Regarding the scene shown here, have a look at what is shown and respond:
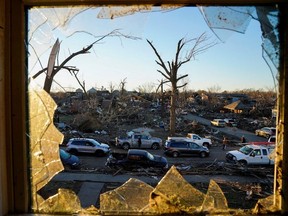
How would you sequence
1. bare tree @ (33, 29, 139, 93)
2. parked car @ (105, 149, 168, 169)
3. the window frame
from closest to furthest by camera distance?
the window frame, bare tree @ (33, 29, 139, 93), parked car @ (105, 149, 168, 169)

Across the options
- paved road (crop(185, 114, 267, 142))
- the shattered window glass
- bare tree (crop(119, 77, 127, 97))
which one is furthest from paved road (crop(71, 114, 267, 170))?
bare tree (crop(119, 77, 127, 97))

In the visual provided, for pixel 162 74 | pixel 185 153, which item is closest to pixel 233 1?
pixel 162 74

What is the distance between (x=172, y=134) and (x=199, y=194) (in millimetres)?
263

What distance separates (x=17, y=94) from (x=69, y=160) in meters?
0.33

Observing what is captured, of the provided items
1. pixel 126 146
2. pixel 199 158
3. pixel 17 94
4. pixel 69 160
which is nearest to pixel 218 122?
pixel 199 158

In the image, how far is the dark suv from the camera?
3.21 ft

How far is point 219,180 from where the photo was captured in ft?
3.08

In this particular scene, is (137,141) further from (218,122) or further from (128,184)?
(218,122)

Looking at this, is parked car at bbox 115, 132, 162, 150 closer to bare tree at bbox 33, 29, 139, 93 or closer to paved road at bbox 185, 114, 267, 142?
paved road at bbox 185, 114, 267, 142

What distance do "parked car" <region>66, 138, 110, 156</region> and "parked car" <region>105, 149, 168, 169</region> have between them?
0.15 ft

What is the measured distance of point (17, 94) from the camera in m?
0.78

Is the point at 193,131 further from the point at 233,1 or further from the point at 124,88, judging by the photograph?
the point at 233,1

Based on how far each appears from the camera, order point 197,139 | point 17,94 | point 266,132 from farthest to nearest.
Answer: point 197,139, point 266,132, point 17,94

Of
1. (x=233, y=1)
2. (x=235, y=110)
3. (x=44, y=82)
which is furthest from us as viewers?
(x=235, y=110)
